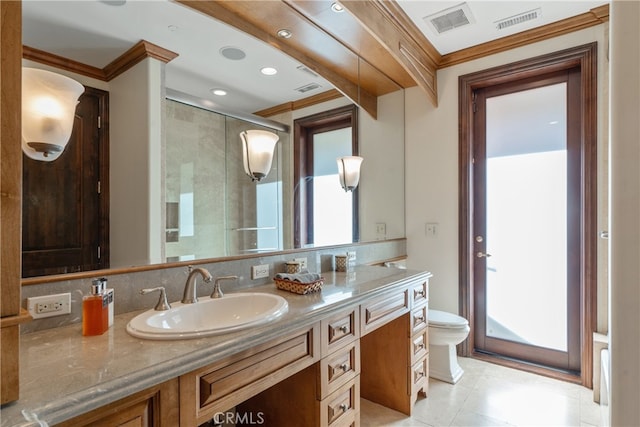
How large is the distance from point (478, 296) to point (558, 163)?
1.24 m

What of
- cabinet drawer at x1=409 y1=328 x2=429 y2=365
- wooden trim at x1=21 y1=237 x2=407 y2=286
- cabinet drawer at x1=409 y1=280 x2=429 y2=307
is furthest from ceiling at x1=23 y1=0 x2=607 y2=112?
cabinet drawer at x1=409 y1=328 x2=429 y2=365

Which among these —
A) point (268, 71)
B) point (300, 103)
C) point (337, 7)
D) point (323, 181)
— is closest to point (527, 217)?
point (323, 181)

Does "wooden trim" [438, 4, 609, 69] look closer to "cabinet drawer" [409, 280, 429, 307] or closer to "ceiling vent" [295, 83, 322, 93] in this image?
"ceiling vent" [295, 83, 322, 93]

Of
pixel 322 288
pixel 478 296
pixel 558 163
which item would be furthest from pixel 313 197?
pixel 558 163

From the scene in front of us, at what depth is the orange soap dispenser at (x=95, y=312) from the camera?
102cm

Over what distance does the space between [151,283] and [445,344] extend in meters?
2.06

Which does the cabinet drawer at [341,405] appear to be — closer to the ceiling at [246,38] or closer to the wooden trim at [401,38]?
the ceiling at [246,38]

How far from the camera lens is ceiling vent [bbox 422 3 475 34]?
2.19m

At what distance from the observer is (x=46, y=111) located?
1063mm

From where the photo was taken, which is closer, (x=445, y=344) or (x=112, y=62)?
(x=112, y=62)

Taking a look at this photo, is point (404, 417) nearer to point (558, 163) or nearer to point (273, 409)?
point (273, 409)

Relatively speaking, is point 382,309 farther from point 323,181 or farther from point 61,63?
point 61,63

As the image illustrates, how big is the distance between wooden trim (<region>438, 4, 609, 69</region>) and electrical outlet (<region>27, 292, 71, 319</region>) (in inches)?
122

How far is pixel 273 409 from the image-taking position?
1536 millimetres
